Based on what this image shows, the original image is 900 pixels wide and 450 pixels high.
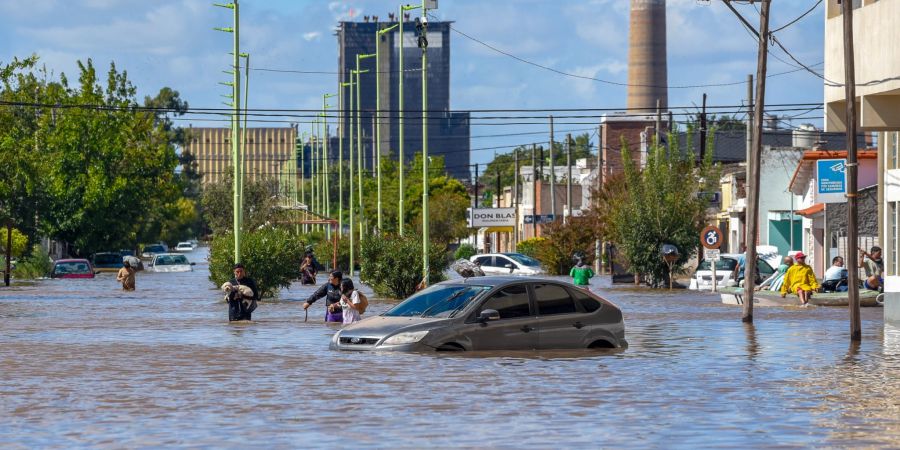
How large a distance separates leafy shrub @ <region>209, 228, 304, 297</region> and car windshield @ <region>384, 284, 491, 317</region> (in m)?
26.7

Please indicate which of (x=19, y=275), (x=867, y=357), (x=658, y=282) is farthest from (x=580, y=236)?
(x=867, y=357)

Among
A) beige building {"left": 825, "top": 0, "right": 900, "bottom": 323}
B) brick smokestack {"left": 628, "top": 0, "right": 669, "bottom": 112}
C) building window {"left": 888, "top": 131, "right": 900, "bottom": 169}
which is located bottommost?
building window {"left": 888, "top": 131, "right": 900, "bottom": 169}

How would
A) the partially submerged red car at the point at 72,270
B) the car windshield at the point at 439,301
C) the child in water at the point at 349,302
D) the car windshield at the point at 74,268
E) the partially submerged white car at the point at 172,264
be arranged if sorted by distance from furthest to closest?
the partially submerged white car at the point at 172,264 < the car windshield at the point at 74,268 < the partially submerged red car at the point at 72,270 < the child in water at the point at 349,302 < the car windshield at the point at 439,301

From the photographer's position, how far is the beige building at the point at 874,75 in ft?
89.9

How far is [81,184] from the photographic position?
3526 inches

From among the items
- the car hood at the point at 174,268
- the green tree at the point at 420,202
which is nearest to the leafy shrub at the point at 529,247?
the green tree at the point at 420,202

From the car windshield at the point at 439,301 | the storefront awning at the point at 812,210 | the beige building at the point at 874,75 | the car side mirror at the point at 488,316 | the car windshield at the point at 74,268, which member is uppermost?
the beige building at the point at 874,75

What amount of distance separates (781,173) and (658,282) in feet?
56.7

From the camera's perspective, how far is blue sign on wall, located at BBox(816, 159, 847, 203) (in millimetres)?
51844

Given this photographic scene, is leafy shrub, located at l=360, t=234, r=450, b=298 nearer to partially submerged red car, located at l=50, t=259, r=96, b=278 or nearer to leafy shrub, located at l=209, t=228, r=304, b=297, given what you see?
leafy shrub, located at l=209, t=228, r=304, b=297

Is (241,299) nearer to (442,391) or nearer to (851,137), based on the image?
(851,137)

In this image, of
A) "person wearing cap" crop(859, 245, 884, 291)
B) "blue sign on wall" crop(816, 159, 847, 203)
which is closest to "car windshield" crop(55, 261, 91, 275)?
"blue sign on wall" crop(816, 159, 847, 203)

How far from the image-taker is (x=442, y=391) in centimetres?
1777

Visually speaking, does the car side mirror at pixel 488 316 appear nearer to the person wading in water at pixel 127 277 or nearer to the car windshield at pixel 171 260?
the person wading in water at pixel 127 277
